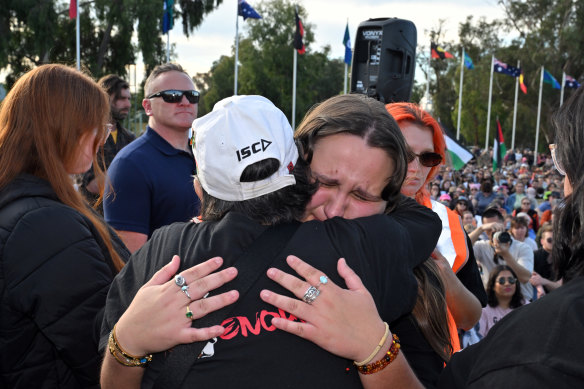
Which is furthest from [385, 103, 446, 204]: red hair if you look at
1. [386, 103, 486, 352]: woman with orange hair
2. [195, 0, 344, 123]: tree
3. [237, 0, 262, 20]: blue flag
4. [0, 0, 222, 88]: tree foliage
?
[195, 0, 344, 123]: tree

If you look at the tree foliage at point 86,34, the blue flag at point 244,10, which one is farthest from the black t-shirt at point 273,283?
the tree foliage at point 86,34

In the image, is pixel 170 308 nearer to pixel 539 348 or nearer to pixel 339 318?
pixel 339 318

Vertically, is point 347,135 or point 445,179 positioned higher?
point 347,135

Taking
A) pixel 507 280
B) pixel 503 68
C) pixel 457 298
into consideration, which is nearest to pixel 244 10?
Result: pixel 507 280

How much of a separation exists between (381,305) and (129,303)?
0.65 m

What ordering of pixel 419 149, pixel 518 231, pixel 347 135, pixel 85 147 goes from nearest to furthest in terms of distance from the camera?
pixel 347 135, pixel 85 147, pixel 419 149, pixel 518 231

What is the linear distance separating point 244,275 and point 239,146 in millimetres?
305

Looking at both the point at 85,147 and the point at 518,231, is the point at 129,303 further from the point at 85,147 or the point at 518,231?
the point at 518,231

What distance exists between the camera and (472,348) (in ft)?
4.06

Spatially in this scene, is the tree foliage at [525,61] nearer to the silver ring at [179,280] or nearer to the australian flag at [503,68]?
the australian flag at [503,68]

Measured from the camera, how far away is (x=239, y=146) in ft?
4.45

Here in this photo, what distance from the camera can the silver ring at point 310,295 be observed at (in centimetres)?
131

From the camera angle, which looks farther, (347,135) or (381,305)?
(347,135)

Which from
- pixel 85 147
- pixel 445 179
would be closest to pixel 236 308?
pixel 85 147
